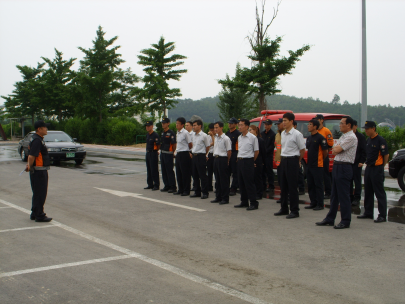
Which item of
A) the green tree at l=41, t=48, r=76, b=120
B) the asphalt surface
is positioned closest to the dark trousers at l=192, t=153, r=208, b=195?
the asphalt surface

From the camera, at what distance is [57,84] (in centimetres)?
4506

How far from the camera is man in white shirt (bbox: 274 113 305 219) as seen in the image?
751 cm

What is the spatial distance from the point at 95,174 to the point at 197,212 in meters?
7.48

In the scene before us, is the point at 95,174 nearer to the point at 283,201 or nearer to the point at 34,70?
the point at 283,201

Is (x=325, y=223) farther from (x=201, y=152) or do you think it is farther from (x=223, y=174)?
(x=201, y=152)

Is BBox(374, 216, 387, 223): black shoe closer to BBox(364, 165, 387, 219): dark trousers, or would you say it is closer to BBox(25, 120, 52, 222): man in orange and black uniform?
BBox(364, 165, 387, 219): dark trousers

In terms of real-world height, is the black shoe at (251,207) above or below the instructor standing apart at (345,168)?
below

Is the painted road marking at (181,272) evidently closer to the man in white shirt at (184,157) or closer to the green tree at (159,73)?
the man in white shirt at (184,157)

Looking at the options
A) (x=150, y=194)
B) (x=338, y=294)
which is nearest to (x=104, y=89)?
(x=150, y=194)

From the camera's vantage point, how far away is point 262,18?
3061 centimetres

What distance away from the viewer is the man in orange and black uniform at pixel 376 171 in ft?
23.6

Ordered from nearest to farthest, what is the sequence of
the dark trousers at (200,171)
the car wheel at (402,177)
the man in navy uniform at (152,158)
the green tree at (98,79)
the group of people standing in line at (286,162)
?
the group of people standing in line at (286,162), the dark trousers at (200,171), the car wheel at (402,177), the man in navy uniform at (152,158), the green tree at (98,79)

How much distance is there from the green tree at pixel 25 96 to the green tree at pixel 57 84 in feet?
4.91

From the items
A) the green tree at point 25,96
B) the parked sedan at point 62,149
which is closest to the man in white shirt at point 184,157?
the parked sedan at point 62,149
